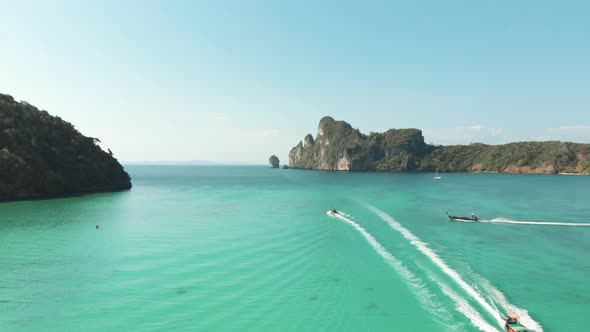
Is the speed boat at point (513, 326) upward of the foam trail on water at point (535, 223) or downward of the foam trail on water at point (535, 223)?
upward

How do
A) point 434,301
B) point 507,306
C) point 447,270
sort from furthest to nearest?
point 447,270 → point 434,301 → point 507,306

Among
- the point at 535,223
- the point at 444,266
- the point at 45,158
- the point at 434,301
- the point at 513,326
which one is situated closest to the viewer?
the point at 513,326

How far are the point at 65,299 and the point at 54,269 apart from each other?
869 centimetres

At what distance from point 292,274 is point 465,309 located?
1390cm

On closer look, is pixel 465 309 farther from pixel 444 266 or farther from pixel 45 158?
pixel 45 158

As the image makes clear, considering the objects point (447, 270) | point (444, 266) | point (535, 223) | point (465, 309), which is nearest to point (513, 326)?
point (465, 309)

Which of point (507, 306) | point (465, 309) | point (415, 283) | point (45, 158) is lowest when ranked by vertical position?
point (507, 306)

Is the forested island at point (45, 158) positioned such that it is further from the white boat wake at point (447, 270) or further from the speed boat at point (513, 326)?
the speed boat at point (513, 326)

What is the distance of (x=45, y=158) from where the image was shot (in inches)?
3787

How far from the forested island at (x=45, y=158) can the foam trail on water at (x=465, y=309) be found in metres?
95.9

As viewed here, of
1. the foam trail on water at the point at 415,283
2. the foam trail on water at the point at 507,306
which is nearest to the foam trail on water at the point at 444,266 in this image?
the foam trail on water at the point at 507,306

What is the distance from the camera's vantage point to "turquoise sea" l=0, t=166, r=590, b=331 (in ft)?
73.3

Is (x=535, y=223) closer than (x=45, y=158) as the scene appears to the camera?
Yes

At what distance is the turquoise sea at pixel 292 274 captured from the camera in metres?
22.3
